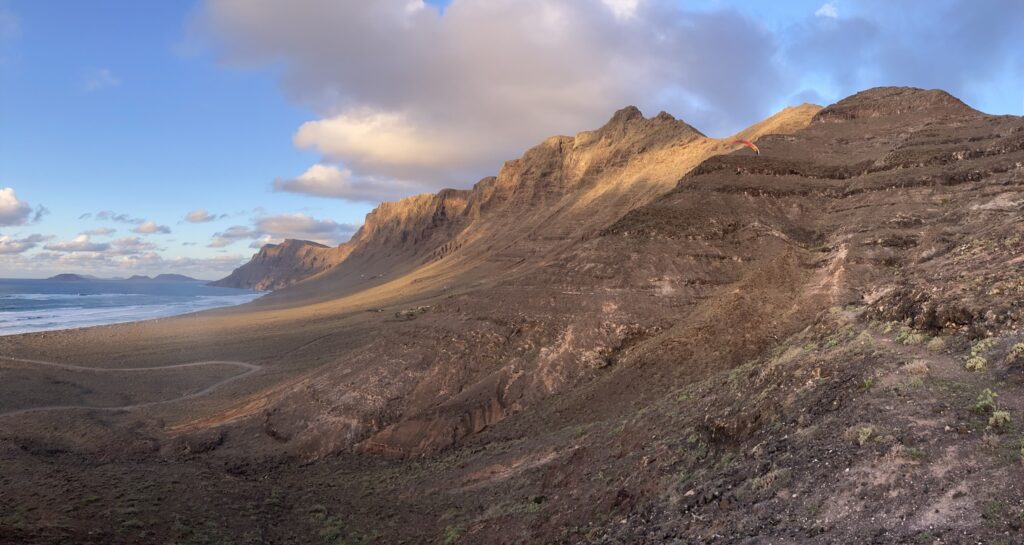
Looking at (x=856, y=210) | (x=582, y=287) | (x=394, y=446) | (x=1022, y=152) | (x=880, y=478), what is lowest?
(x=394, y=446)

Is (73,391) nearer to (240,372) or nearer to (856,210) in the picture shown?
(240,372)

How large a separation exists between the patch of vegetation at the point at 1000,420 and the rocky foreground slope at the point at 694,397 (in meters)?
0.03

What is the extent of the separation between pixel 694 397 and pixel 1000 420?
6.94 metres

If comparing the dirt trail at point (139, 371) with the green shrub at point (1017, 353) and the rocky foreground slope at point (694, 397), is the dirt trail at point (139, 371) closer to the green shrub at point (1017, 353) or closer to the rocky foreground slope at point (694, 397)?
the rocky foreground slope at point (694, 397)

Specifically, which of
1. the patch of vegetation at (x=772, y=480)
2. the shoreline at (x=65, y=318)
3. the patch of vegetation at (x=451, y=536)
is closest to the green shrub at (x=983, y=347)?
the patch of vegetation at (x=772, y=480)

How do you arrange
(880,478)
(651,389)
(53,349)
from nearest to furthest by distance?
(880,478) < (651,389) < (53,349)

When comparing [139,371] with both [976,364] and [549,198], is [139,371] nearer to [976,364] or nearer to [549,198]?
[976,364]

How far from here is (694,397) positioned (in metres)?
13.5

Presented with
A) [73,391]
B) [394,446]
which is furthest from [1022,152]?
[73,391]

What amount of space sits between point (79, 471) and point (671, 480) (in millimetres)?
15977

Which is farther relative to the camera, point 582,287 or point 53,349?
point 53,349

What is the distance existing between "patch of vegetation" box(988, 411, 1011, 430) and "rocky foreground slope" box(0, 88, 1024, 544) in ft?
0.11

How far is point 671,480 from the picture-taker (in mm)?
9711

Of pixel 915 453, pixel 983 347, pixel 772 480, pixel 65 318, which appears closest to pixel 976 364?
pixel 983 347
